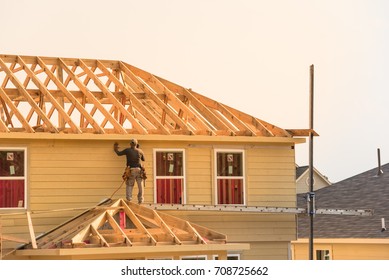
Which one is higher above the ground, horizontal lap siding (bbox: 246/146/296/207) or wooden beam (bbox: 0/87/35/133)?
wooden beam (bbox: 0/87/35/133)

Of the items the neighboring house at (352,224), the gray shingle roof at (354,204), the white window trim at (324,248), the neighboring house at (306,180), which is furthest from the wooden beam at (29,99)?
the neighboring house at (306,180)

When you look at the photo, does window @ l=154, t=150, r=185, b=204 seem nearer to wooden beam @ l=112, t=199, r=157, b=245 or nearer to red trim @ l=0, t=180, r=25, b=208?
wooden beam @ l=112, t=199, r=157, b=245

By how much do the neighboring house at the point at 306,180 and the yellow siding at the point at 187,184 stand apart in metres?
27.2

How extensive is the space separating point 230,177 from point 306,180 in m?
29.2

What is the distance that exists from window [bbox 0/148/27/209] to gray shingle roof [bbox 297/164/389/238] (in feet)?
46.0

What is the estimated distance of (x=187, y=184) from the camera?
128 feet

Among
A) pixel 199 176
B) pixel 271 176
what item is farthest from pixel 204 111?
pixel 271 176

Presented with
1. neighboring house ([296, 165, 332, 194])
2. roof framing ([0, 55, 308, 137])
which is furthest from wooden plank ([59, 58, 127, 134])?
neighboring house ([296, 165, 332, 194])

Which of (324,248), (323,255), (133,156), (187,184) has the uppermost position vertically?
(133,156)

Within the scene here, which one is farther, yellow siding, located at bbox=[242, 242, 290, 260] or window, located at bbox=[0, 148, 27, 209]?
yellow siding, located at bbox=[242, 242, 290, 260]

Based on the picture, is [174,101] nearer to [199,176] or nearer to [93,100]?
[199,176]

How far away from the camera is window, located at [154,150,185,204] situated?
3886 centimetres

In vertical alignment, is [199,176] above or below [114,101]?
below
